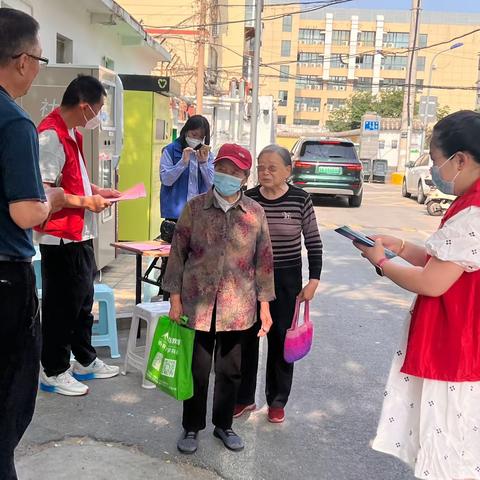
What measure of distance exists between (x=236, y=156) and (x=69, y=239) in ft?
3.76

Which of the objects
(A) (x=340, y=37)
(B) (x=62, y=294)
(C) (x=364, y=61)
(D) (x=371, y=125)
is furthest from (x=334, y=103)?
(B) (x=62, y=294)

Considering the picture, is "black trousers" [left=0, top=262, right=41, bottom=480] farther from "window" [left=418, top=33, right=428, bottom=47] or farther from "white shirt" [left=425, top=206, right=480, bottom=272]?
"window" [left=418, top=33, right=428, bottom=47]

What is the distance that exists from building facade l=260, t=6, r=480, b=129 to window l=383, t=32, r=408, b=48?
0.38 feet

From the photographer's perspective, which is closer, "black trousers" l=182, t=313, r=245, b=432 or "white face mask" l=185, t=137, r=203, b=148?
"black trousers" l=182, t=313, r=245, b=432

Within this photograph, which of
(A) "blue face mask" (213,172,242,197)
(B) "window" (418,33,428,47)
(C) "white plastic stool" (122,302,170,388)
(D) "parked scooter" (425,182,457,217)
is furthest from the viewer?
(B) "window" (418,33,428,47)

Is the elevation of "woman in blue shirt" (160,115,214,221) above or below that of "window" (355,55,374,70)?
below

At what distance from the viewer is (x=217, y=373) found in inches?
121

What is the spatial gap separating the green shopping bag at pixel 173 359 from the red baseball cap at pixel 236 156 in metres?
0.84

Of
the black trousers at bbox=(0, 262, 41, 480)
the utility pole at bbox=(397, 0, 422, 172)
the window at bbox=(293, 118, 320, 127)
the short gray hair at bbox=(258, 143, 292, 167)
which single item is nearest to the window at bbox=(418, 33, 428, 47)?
the window at bbox=(293, 118, 320, 127)

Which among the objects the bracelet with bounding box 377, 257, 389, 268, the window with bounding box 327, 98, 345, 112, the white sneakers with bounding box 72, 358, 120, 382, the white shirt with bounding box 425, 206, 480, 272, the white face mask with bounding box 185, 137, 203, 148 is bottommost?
the white sneakers with bounding box 72, 358, 120, 382

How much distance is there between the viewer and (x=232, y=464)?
115 inches

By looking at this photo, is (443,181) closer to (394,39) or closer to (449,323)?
(449,323)

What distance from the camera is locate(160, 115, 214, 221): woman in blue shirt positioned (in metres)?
4.62

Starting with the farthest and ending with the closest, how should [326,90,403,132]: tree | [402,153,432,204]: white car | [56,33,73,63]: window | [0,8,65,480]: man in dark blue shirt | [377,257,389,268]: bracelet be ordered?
[326,90,403,132]: tree, [402,153,432,204]: white car, [56,33,73,63]: window, [377,257,389,268]: bracelet, [0,8,65,480]: man in dark blue shirt
